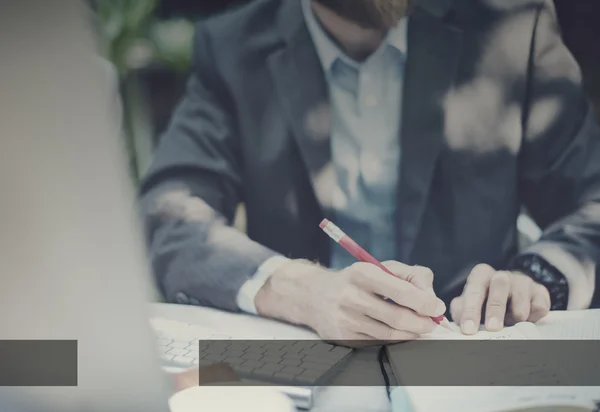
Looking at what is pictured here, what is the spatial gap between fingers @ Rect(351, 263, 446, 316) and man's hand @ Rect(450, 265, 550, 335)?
0.04 meters

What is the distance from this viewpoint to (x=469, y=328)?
2.95 ft

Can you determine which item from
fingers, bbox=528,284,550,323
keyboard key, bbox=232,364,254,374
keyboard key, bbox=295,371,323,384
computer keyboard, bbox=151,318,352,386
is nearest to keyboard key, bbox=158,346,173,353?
computer keyboard, bbox=151,318,352,386

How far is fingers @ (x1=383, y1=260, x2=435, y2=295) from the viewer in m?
0.91

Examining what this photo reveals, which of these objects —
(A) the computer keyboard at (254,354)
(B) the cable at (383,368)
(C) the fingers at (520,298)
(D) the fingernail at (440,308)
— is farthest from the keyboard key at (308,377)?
(C) the fingers at (520,298)

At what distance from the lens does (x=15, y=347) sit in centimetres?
95

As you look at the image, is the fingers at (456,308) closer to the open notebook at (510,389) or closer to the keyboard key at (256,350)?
the open notebook at (510,389)

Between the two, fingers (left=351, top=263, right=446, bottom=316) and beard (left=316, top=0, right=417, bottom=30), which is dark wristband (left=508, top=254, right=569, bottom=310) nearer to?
fingers (left=351, top=263, right=446, bottom=316)

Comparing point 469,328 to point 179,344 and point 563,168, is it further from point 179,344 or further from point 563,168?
point 179,344

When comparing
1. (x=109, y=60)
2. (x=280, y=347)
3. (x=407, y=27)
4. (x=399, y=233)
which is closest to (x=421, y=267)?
(x=399, y=233)

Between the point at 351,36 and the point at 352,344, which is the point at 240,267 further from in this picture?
the point at 351,36

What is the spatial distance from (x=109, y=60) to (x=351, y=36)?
388 millimetres

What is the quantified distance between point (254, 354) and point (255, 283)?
0.11 m

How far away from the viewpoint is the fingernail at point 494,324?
35.5 inches

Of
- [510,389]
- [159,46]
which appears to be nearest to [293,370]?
[510,389]
